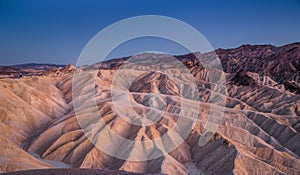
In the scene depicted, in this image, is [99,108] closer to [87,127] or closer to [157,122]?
[87,127]

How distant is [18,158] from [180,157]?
20201mm

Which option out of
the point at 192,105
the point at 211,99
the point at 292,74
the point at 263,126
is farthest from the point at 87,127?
the point at 292,74

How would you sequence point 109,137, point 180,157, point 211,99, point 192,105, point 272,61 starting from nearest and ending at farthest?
1. point 180,157
2. point 109,137
3. point 192,105
4. point 211,99
5. point 272,61

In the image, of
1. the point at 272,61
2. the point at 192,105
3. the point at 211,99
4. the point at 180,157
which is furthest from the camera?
the point at 272,61

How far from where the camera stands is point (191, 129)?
50.0 m

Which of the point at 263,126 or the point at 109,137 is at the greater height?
the point at 109,137

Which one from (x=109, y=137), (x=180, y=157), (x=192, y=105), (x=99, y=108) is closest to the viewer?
(x=180, y=157)

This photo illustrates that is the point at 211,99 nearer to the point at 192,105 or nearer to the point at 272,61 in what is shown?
the point at 192,105

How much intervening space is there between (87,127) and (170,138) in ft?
41.7

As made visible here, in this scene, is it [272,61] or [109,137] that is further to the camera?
[272,61]

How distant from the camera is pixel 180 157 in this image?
43812mm

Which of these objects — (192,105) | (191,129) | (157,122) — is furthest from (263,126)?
(157,122)

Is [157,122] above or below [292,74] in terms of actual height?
above

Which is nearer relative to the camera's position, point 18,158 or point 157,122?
point 18,158
